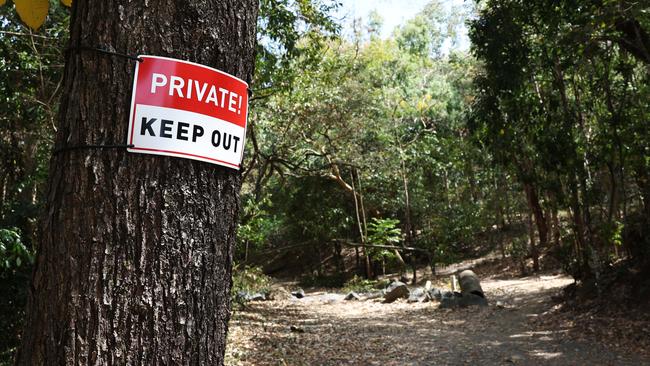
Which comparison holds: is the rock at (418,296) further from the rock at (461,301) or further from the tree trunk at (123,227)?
the tree trunk at (123,227)

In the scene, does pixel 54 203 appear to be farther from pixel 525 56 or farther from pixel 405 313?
pixel 405 313

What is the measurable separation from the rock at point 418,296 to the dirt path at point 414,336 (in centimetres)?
41

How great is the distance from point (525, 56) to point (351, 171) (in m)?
9.53

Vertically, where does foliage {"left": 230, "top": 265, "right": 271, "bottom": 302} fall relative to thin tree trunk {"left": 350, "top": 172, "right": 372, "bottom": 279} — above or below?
below

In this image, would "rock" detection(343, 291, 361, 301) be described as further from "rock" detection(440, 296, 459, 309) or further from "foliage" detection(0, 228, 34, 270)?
"foliage" detection(0, 228, 34, 270)

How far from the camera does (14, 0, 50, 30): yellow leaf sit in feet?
4.91

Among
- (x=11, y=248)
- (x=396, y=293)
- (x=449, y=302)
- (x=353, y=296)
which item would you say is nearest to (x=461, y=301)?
(x=449, y=302)

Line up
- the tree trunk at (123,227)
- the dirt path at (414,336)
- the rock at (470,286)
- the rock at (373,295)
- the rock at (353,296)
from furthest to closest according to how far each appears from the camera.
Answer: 1. the rock at (353,296)
2. the rock at (373,295)
3. the rock at (470,286)
4. the dirt path at (414,336)
5. the tree trunk at (123,227)

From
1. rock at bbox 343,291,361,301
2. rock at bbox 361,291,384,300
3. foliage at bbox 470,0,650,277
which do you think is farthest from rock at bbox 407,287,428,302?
foliage at bbox 470,0,650,277

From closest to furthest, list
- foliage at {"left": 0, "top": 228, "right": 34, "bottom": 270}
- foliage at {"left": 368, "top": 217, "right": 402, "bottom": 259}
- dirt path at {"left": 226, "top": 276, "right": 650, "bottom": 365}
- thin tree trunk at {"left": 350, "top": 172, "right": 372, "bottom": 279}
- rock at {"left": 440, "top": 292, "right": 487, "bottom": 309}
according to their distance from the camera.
Result: 1. foliage at {"left": 0, "top": 228, "right": 34, "bottom": 270}
2. dirt path at {"left": 226, "top": 276, "right": 650, "bottom": 365}
3. rock at {"left": 440, "top": 292, "right": 487, "bottom": 309}
4. foliage at {"left": 368, "top": 217, "right": 402, "bottom": 259}
5. thin tree trunk at {"left": 350, "top": 172, "right": 372, "bottom": 279}

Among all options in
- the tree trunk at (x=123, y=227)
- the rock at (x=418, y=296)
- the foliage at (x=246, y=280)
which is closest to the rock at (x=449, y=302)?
→ the rock at (x=418, y=296)

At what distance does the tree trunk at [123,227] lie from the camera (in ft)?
3.86

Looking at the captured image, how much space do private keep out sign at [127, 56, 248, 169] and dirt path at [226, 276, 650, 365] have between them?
260 inches

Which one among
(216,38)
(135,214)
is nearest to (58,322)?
(135,214)
